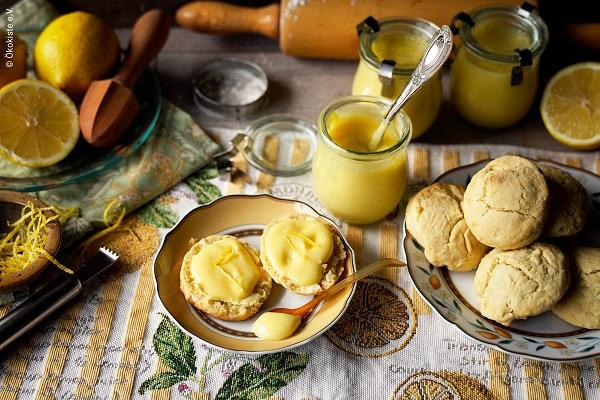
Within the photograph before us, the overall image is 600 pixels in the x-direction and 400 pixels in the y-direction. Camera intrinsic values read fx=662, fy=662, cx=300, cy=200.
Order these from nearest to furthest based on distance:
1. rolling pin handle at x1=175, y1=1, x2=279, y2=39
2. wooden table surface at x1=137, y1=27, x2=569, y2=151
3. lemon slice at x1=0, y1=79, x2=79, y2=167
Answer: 1. lemon slice at x1=0, y1=79, x2=79, y2=167
2. wooden table surface at x1=137, y1=27, x2=569, y2=151
3. rolling pin handle at x1=175, y1=1, x2=279, y2=39

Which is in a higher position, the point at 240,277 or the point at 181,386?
the point at 240,277

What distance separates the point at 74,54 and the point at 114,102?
15 cm

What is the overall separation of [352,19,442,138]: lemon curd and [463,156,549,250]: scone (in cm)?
34

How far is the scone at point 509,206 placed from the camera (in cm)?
113

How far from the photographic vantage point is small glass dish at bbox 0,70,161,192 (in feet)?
4.65

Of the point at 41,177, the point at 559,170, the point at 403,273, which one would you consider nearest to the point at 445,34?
the point at 559,170

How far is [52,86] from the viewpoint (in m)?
1.42

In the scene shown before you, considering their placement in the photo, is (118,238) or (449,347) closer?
(449,347)

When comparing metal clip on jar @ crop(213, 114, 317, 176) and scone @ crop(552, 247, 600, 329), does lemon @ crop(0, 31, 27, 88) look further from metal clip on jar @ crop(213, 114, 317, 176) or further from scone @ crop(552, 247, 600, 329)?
scone @ crop(552, 247, 600, 329)

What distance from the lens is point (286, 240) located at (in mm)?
1226

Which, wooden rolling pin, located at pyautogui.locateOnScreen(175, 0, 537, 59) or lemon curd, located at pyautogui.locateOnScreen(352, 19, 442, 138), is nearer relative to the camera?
lemon curd, located at pyautogui.locateOnScreen(352, 19, 442, 138)

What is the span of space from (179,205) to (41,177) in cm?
30

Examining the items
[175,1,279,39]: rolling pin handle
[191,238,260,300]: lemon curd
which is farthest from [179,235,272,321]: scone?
[175,1,279,39]: rolling pin handle

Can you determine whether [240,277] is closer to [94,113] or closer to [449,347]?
[449,347]
